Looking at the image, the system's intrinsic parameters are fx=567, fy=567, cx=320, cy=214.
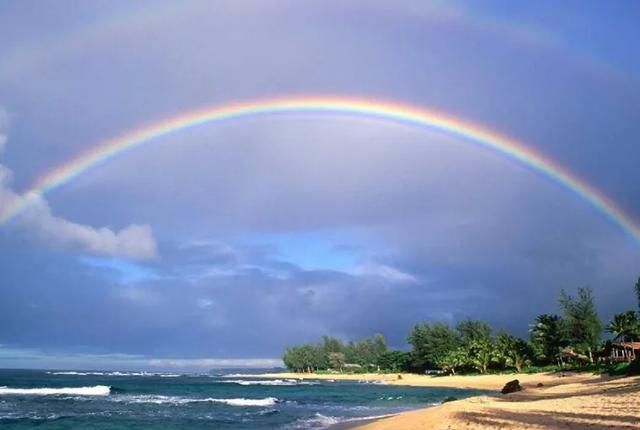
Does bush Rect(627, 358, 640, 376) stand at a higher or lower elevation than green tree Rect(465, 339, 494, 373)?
lower

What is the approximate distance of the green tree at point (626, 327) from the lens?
78.9 meters

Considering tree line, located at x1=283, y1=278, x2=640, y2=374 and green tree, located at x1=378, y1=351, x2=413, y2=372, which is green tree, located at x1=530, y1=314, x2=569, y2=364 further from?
green tree, located at x1=378, y1=351, x2=413, y2=372

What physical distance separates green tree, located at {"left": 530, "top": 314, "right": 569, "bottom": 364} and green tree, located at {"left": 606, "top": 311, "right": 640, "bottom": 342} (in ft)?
33.3

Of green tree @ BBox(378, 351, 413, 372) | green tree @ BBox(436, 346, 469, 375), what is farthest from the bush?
green tree @ BBox(378, 351, 413, 372)

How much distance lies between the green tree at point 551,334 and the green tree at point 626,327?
10.1 metres

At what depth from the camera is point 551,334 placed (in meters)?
91.5

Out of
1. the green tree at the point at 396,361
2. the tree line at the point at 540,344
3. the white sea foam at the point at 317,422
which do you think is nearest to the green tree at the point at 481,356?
the tree line at the point at 540,344

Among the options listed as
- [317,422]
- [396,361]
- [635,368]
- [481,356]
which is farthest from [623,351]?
[396,361]

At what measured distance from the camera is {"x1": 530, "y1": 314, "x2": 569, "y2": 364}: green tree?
90.9m

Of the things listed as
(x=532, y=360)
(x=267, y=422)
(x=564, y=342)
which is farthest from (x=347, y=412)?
(x=532, y=360)

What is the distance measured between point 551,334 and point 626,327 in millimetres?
14021

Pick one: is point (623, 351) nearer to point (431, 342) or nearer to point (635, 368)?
point (635, 368)

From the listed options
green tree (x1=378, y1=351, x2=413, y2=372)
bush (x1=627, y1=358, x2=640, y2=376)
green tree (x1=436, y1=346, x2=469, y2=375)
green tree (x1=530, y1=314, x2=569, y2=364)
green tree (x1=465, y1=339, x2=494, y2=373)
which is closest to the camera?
bush (x1=627, y1=358, x2=640, y2=376)

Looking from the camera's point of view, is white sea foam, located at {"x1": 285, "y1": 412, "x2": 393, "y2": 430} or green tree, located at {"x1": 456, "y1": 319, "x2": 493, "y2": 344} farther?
green tree, located at {"x1": 456, "y1": 319, "x2": 493, "y2": 344}
